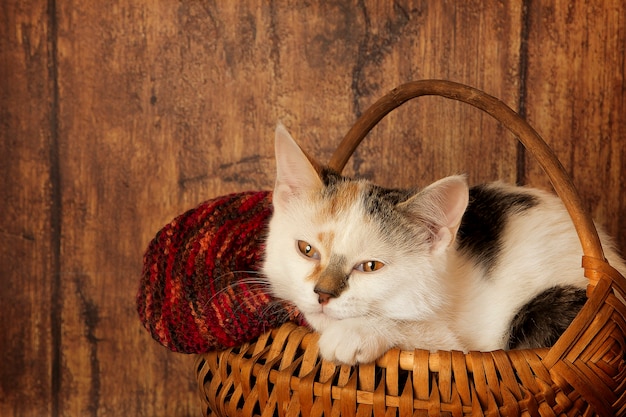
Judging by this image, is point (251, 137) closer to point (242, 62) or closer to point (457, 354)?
point (242, 62)

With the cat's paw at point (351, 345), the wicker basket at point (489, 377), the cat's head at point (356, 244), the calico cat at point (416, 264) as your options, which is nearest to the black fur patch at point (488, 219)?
the calico cat at point (416, 264)

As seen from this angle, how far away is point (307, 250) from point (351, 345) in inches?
9.4

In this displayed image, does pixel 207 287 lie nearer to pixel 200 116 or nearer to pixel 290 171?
pixel 290 171

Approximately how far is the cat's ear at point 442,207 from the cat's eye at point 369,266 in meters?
0.10

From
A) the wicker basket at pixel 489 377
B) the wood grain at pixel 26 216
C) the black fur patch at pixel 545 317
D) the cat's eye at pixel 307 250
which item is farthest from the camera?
the wood grain at pixel 26 216

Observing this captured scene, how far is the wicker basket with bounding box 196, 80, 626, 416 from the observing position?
904 mm

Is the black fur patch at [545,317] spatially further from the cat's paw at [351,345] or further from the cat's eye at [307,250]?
the cat's eye at [307,250]

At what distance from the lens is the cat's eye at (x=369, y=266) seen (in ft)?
3.55

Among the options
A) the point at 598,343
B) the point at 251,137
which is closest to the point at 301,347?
the point at 598,343

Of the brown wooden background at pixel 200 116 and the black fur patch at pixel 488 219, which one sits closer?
the black fur patch at pixel 488 219

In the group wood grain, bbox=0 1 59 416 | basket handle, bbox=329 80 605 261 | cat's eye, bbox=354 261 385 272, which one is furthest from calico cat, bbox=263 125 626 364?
wood grain, bbox=0 1 59 416

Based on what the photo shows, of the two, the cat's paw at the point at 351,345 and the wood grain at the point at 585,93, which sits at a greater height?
the wood grain at the point at 585,93

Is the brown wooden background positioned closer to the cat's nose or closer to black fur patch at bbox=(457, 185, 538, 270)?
black fur patch at bbox=(457, 185, 538, 270)

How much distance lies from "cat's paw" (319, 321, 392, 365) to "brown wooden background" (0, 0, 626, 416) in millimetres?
734
